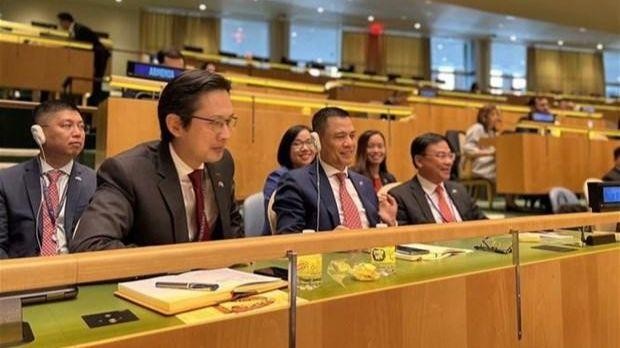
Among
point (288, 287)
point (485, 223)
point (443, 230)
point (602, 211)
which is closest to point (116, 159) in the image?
point (288, 287)

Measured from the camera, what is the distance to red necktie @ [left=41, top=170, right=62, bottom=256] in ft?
7.59

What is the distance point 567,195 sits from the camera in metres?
4.19

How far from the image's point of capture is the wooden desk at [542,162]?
18.9 ft

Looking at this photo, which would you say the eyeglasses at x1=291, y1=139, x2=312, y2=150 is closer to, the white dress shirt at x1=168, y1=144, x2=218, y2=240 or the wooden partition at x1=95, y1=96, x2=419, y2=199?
the wooden partition at x1=95, y1=96, x2=419, y2=199

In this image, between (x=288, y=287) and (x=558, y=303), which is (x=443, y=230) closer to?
(x=288, y=287)

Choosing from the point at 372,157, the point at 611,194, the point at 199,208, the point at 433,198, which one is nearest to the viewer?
the point at 199,208

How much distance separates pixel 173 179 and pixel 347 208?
1.04 metres

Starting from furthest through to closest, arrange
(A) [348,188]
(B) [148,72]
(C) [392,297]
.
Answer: (B) [148,72] < (A) [348,188] < (C) [392,297]

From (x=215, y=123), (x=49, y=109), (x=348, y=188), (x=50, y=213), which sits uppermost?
(x=49, y=109)

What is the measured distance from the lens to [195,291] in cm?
109

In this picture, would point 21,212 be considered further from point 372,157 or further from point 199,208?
point 372,157

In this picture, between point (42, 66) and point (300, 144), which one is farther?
point (42, 66)

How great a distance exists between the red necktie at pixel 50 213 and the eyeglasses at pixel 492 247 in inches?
66.4

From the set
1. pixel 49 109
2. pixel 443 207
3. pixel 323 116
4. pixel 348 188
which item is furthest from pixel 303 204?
pixel 49 109
